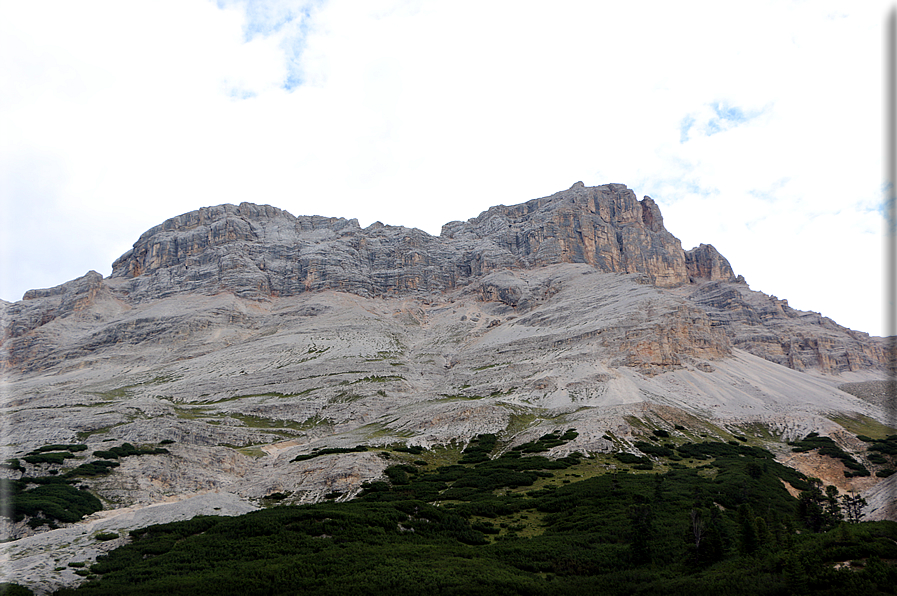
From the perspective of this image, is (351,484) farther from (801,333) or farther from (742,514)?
(801,333)

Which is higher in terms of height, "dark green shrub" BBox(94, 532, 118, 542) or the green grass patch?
the green grass patch

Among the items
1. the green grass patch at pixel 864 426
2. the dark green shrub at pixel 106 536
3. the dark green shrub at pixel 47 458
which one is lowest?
the dark green shrub at pixel 106 536

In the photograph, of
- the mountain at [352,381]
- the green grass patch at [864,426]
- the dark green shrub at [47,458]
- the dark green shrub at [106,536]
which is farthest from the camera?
the green grass patch at [864,426]

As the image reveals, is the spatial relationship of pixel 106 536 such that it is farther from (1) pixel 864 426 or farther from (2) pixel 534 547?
(1) pixel 864 426

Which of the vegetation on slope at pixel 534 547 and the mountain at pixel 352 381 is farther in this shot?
the mountain at pixel 352 381

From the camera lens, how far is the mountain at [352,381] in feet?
181

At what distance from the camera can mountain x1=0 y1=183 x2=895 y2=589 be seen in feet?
181

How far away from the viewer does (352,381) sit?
367 ft

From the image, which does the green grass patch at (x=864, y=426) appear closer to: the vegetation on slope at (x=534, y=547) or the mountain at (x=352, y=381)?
the mountain at (x=352, y=381)

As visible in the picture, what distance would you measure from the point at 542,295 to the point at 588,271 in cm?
2288

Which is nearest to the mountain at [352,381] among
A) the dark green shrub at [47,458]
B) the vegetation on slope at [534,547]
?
the dark green shrub at [47,458]

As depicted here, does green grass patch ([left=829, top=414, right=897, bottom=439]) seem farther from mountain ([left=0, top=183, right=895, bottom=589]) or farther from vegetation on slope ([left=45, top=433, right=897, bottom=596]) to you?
vegetation on slope ([left=45, top=433, right=897, bottom=596])

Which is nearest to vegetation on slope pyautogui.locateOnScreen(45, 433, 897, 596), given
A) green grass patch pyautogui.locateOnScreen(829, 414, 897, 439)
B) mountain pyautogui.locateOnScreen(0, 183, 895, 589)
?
mountain pyautogui.locateOnScreen(0, 183, 895, 589)

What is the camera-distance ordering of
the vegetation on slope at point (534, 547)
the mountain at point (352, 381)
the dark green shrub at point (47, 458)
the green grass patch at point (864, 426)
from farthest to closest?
the green grass patch at point (864, 426) → the mountain at point (352, 381) → the dark green shrub at point (47, 458) → the vegetation on slope at point (534, 547)
